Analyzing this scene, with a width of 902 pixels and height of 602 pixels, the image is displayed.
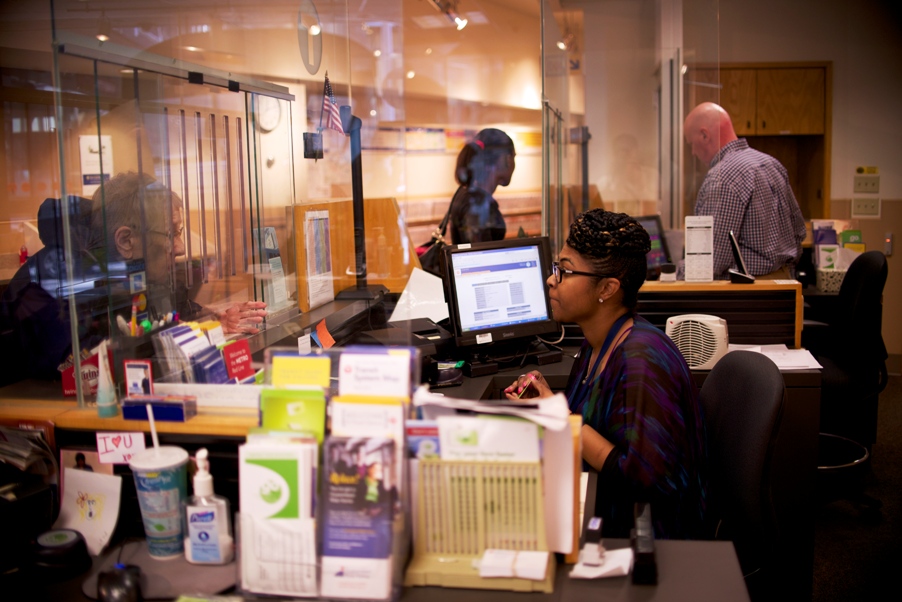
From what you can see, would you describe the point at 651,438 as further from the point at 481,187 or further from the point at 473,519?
the point at 481,187

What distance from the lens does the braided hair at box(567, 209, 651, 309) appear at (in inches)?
82.9

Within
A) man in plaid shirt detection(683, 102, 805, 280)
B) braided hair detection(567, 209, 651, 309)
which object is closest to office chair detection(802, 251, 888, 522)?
man in plaid shirt detection(683, 102, 805, 280)

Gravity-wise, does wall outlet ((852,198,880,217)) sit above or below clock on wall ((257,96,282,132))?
below

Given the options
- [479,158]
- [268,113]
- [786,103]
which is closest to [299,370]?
[268,113]

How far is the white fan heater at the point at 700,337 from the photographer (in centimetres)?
295

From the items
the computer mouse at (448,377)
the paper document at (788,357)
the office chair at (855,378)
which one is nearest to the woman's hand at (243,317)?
the computer mouse at (448,377)

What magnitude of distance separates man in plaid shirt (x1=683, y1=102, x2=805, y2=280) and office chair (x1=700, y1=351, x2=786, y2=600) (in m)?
2.01

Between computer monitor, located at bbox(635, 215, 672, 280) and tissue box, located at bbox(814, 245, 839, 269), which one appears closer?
computer monitor, located at bbox(635, 215, 672, 280)

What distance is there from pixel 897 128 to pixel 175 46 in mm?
5820

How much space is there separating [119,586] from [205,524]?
18 centimetres

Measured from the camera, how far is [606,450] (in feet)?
6.15

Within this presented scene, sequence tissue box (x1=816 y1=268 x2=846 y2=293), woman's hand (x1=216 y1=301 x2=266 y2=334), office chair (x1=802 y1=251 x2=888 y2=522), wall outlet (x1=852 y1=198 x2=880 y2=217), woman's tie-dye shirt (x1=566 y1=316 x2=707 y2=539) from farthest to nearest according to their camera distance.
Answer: wall outlet (x1=852 y1=198 x2=880 y2=217) < tissue box (x1=816 y1=268 x2=846 y2=293) < office chair (x1=802 y1=251 x2=888 y2=522) < woman's hand (x1=216 y1=301 x2=266 y2=334) < woman's tie-dye shirt (x1=566 y1=316 x2=707 y2=539)

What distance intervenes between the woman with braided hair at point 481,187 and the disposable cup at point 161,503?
3.13m

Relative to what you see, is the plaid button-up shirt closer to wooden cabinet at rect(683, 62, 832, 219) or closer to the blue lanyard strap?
the blue lanyard strap
